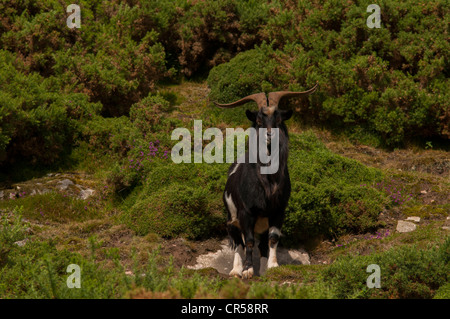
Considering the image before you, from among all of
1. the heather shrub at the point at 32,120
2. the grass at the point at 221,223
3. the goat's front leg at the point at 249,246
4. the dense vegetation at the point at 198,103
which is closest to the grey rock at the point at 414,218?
the grass at the point at 221,223

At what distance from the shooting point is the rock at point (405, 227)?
12.0 m

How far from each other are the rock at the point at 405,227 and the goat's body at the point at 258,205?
3.17 m

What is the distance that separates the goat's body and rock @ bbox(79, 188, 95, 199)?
15.6 ft

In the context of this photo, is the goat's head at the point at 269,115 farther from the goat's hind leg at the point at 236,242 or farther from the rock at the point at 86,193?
the rock at the point at 86,193

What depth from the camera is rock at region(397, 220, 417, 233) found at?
12.0 m

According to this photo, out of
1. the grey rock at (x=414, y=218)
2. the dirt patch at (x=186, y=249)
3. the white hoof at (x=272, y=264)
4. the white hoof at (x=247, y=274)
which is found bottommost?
the dirt patch at (x=186, y=249)

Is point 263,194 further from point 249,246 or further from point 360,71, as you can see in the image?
point 360,71

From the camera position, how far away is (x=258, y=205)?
9727 mm

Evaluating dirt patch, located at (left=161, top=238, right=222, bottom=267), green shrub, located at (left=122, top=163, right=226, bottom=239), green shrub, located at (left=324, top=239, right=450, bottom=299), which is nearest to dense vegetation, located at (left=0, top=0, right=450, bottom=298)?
green shrub, located at (left=122, top=163, right=226, bottom=239)

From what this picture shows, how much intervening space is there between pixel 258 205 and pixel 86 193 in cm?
556

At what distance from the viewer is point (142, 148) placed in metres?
14.3

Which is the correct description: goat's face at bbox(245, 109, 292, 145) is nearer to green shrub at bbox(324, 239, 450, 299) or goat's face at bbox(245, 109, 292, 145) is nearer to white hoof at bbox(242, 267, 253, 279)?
white hoof at bbox(242, 267, 253, 279)
